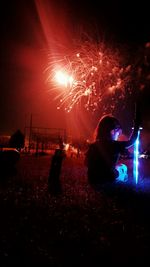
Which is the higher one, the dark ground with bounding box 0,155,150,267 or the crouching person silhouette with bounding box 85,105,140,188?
the crouching person silhouette with bounding box 85,105,140,188

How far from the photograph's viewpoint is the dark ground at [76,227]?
162 inches

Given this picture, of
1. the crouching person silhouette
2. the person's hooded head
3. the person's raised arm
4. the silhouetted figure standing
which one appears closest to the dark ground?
the silhouetted figure standing

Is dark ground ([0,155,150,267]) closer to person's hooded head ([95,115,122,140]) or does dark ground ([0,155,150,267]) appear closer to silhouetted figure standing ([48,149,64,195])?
silhouetted figure standing ([48,149,64,195])

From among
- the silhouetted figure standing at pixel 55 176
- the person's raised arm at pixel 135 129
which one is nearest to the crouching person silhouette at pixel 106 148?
the person's raised arm at pixel 135 129

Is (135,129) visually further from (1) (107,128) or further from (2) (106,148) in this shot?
(2) (106,148)

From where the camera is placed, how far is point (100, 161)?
8.41m

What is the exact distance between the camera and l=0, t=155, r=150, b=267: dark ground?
412cm

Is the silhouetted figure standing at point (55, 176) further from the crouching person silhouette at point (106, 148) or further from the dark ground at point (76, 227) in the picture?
the crouching person silhouette at point (106, 148)

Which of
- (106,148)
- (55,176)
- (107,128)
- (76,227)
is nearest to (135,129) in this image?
(107,128)

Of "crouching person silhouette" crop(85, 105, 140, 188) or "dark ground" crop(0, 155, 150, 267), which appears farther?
"crouching person silhouette" crop(85, 105, 140, 188)

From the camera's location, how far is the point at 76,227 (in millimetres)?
5254

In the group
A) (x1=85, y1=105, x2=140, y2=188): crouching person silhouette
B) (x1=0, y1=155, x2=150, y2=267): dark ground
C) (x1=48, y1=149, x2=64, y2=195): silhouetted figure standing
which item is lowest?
(x1=0, y1=155, x2=150, y2=267): dark ground

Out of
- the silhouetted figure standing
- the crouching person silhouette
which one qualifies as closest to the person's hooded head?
the crouching person silhouette

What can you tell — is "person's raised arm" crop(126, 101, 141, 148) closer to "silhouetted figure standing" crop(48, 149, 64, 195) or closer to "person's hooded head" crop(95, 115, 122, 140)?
"person's hooded head" crop(95, 115, 122, 140)
